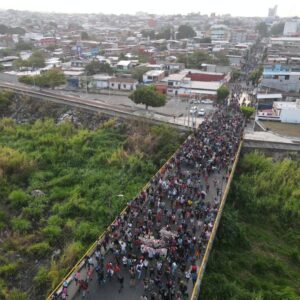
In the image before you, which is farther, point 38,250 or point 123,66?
point 123,66

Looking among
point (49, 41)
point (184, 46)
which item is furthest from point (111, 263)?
point (49, 41)

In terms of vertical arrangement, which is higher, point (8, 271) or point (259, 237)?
point (8, 271)

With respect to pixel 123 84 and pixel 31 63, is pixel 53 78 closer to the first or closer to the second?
pixel 123 84

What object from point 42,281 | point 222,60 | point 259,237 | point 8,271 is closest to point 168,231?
point 42,281

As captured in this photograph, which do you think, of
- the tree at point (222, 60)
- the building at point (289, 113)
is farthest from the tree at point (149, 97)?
the tree at point (222, 60)

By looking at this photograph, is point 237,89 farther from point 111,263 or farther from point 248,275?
point 111,263

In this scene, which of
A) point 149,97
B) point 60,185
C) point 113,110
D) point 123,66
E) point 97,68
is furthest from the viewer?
point 123,66

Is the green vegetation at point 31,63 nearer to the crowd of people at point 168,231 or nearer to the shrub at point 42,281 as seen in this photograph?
the crowd of people at point 168,231
